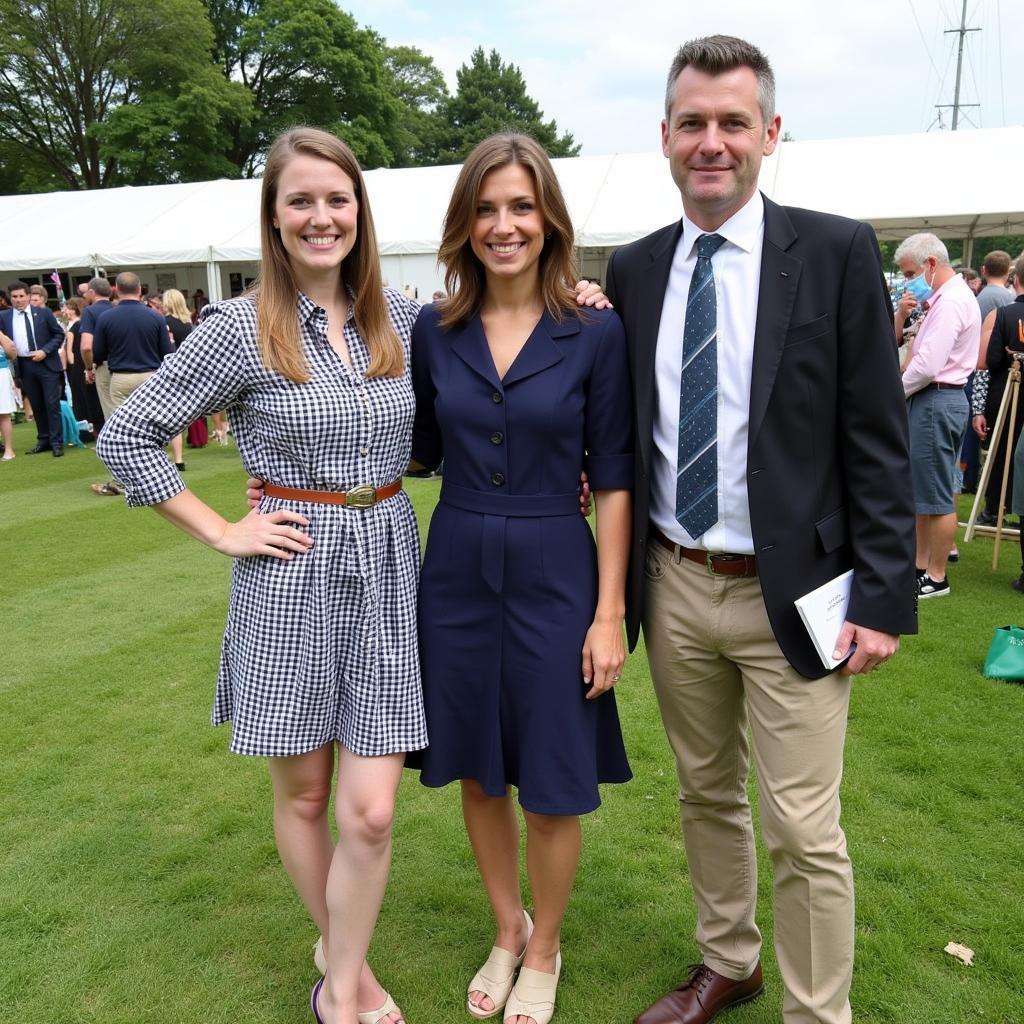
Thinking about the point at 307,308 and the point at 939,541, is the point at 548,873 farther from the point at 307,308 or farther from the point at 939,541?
the point at 939,541

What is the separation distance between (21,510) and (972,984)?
9052mm

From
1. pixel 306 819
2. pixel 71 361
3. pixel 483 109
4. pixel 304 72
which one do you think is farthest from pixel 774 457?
pixel 483 109

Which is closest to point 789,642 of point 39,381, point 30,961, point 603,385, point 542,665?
point 542,665

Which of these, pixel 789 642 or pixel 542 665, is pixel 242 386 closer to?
pixel 542 665

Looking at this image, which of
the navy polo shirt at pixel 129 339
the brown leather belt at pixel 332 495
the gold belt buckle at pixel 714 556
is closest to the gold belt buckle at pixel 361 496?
the brown leather belt at pixel 332 495

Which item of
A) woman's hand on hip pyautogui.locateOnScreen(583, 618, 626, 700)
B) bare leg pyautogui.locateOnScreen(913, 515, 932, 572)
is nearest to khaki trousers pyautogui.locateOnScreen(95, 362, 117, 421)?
bare leg pyautogui.locateOnScreen(913, 515, 932, 572)

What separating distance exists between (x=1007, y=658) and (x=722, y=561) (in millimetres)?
3252

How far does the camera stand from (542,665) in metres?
2.27

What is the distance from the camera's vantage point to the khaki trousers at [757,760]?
6.89ft

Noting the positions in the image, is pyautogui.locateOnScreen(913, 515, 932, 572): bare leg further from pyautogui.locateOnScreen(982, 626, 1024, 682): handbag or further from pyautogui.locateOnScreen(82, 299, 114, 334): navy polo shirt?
pyautogui.locateOnScreen(82, 299, 114, 334): navy polo shirt

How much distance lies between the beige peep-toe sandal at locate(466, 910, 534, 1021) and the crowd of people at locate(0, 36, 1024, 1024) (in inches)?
1.0

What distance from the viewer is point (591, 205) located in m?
16.1

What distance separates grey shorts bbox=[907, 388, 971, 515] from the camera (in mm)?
5852

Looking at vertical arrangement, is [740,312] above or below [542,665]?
above
